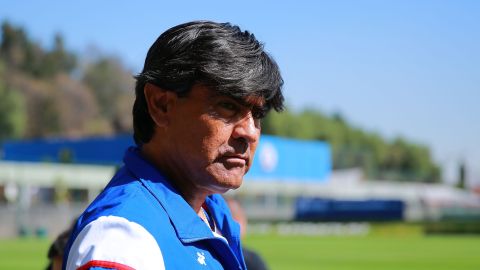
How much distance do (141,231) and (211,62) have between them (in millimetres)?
556

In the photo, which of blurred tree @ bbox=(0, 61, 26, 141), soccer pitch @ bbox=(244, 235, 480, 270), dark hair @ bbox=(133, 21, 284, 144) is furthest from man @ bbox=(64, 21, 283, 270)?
blurred tree @ bbox=(0, 61, 26, 141)

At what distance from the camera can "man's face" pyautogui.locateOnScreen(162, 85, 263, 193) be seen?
265 centimetres

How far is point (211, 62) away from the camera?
8.55 feet

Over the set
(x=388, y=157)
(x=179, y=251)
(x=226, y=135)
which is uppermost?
(x=226, y=135)

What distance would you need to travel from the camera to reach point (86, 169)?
62.5 metres

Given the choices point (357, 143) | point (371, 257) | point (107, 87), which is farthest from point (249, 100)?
point (357, 143)

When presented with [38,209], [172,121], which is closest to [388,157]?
[38,209]

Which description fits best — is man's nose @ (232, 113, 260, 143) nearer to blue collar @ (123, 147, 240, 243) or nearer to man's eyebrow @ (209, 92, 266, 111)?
man's eyebrow @ (209, 92, 266, 111)

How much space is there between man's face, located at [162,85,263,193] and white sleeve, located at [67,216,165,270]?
402 millimetres

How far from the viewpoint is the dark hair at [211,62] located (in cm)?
261

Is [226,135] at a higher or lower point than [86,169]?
higher

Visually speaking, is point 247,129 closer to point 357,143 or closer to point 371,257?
point 371,257

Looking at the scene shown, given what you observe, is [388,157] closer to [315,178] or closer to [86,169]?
[315,178]

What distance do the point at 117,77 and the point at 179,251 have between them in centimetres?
14129
